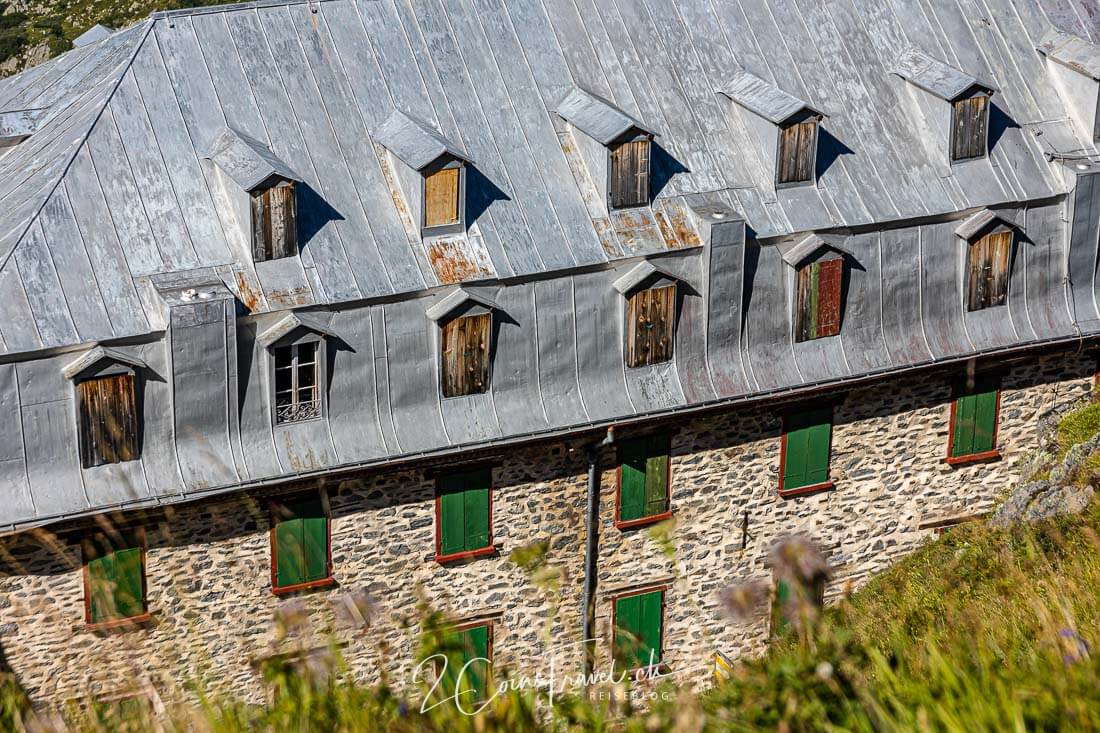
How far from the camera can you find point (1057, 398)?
82.7ft

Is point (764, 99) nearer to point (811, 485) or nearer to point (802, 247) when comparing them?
point (802, 247)

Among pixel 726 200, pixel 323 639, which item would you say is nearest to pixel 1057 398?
pixel 726 200

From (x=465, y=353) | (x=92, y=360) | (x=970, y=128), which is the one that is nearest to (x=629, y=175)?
(x=465, y=353)

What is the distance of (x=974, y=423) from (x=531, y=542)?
8.96m

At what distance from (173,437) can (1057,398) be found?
16216 millimetres

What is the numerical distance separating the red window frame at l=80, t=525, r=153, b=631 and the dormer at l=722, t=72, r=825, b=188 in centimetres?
1210

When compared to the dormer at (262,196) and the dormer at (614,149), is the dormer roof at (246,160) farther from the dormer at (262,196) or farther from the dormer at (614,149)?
the dormer at (614,149)

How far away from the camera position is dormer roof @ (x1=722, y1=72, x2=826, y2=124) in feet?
74.7

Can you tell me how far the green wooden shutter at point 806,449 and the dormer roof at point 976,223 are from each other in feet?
13.4

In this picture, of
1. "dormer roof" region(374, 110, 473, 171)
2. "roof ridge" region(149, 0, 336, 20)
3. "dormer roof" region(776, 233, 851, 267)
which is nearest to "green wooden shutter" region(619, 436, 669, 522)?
"dormer roof" region(776, 233, 851, 267)

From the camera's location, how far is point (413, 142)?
21.0 meters

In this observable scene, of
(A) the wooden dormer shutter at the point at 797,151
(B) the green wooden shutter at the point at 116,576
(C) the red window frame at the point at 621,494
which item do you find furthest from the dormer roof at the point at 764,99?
(B) the green wooden shutter at the point at 116,576

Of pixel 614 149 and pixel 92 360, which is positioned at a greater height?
pixel 614 149

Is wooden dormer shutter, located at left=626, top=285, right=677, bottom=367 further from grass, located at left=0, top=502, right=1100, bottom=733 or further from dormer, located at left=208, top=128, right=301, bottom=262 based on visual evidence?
grass, located at left=0, top=502, right=1100, bottom=733
